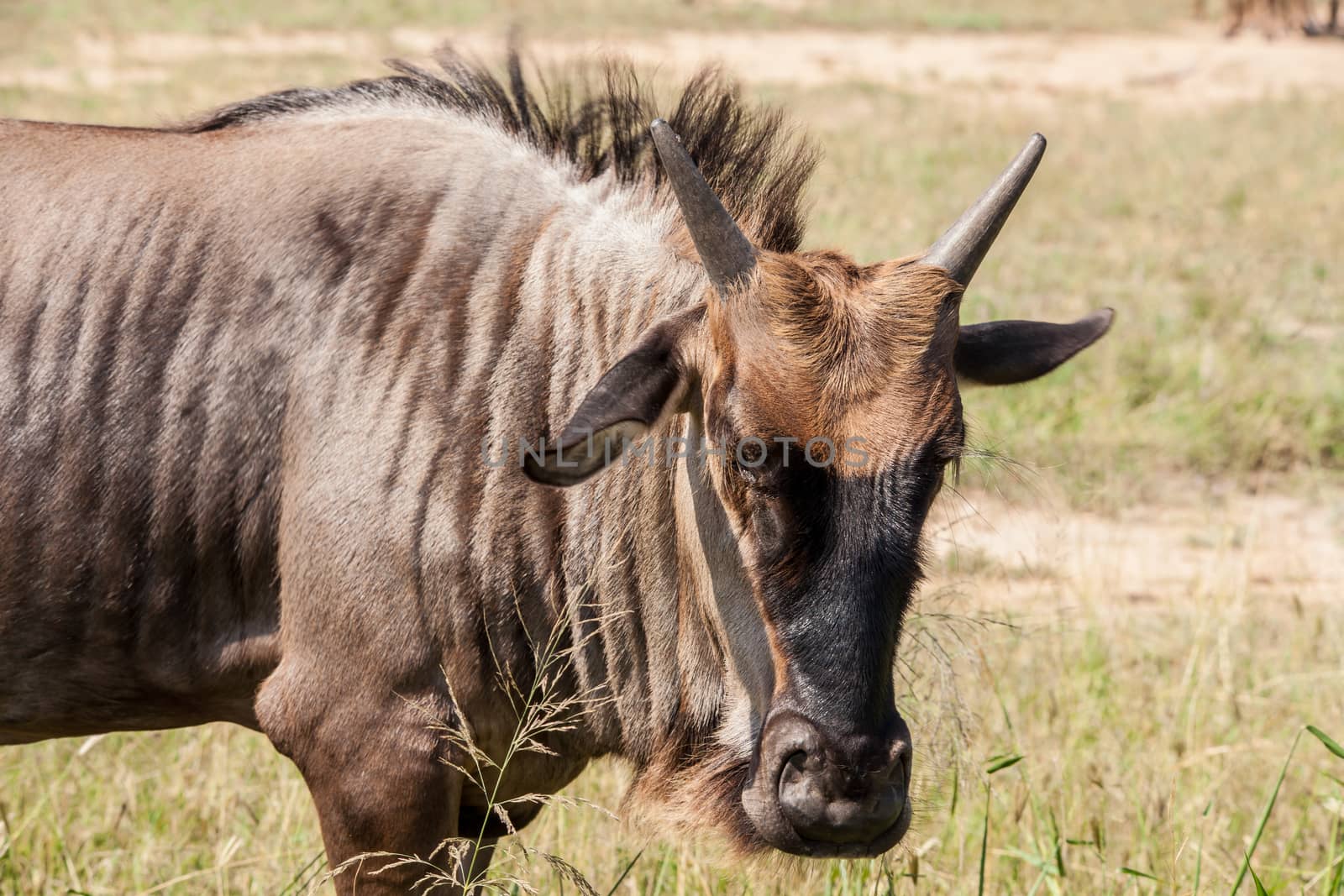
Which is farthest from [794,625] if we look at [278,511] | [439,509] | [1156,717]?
[1156,717]

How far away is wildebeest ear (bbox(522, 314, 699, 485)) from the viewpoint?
2420 millimetres

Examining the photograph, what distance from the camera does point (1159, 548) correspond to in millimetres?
6449

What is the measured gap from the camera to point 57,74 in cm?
1784

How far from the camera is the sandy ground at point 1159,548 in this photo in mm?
5523

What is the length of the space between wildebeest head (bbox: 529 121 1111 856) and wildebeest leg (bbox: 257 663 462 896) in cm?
66

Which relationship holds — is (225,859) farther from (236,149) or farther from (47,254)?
(236,149)

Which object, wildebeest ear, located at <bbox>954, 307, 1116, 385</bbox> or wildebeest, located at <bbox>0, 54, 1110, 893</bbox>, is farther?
wildebeest ear, located at <bbox>954, 307, 1116, 385</bbox>

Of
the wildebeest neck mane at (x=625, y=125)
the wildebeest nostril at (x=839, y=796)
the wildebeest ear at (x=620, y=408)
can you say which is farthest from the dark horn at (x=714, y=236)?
the wildebeest nostril at (x=839, y=796)

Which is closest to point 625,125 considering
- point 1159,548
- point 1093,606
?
point 1093,606

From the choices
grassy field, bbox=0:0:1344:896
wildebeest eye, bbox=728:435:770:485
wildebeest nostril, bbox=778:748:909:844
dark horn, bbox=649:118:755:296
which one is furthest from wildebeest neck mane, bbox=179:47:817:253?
wildebeest nostril, bbox=778:748:909:844

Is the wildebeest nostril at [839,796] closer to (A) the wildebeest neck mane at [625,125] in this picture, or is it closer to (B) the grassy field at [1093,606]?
(B) the grassy field at [1093,606]

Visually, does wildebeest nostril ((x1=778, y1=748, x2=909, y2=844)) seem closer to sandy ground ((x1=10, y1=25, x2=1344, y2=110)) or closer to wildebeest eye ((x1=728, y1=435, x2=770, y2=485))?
wildebeest eye ((x1=728, y1=435, x2=770, y2=485))

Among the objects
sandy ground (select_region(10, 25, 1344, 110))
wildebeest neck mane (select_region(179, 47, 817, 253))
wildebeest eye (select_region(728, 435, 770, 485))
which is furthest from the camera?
sandy ground (select_region(10, 25, 1344, 110))

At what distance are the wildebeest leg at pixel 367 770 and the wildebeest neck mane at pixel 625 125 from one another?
1.35 metres
